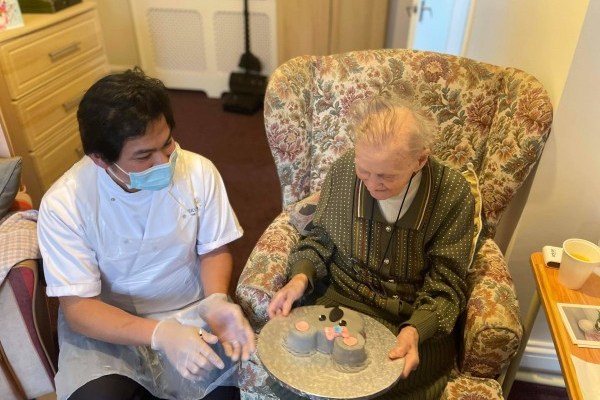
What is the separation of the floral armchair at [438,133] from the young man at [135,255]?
136mm

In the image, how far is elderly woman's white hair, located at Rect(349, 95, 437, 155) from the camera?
1066 millimetres

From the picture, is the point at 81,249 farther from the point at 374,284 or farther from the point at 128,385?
the point at 374,284

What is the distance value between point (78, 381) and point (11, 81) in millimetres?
1406

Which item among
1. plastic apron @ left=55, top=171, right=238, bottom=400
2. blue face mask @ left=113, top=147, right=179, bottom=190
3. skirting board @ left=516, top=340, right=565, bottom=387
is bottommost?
skirting board @ left=516, top=340, right=565, bottom=387

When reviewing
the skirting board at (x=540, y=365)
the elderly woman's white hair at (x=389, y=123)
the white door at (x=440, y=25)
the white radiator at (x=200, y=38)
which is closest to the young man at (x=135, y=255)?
the elderly woman's white hair at (x=389, y=123)

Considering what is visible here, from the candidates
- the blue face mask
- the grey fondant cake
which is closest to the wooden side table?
the grey fondant cake

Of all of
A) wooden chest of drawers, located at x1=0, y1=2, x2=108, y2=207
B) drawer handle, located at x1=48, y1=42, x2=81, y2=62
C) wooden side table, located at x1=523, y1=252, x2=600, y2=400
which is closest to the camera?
wooden side table, located at x1=523, y1=252, x2=600, y2=400

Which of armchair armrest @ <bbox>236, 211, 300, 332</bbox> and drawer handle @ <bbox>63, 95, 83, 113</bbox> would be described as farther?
drawer handle @ <bbox>63, 95, 83, 113</bbox>

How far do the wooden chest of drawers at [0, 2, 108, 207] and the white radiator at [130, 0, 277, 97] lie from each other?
45.8 inches

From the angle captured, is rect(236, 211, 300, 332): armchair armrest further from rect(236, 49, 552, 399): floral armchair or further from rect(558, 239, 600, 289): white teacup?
rect(558, 239, 600, 289): white teacup

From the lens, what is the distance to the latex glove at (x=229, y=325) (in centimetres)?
114

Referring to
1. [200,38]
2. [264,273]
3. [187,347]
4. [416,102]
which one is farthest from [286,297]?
[200,38]

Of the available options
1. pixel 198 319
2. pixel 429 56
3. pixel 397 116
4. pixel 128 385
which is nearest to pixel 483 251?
pixel 397 116

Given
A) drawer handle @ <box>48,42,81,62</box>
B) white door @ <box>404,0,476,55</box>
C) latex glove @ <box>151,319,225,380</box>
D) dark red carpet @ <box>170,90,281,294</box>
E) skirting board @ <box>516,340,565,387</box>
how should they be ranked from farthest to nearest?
dark red carpet @ <box>170,90,281,294</box> < white door @ <box>404,0,476,55</box> < drawer handle @ <box>48,42,81,62</box> < skirting board @ <box>516,340,565,387</box> < latex glove @ <box>151,319,225,380</box>
